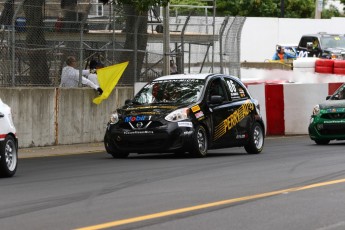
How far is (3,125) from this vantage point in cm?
1536

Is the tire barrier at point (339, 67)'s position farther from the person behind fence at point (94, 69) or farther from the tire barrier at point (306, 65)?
the person behind fence at point (94, 69)

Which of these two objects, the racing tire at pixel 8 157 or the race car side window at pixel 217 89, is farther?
the race car side window at pixel 217 89

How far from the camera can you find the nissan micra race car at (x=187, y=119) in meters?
19.2

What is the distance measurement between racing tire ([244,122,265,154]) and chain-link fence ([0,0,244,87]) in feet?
15.9

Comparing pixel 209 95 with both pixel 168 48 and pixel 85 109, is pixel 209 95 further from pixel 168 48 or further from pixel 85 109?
pixel 168 48

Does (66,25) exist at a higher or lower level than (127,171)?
higher

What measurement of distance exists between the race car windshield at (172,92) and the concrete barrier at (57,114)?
3205 millimetres

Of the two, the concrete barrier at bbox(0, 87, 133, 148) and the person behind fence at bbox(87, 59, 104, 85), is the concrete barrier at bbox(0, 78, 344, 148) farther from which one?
the person behind fence at bbox(87, 59, 104, 85)

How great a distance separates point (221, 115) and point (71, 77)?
17.1ft

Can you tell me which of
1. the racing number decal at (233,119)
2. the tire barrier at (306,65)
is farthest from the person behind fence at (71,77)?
the tire barrier at (306,65)

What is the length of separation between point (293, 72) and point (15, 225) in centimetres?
2963

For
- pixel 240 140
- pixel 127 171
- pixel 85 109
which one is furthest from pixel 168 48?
pixel 127 171

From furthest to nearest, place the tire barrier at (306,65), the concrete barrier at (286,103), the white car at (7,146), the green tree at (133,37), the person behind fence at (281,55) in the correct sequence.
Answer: the person behind fence at (281,55) → the tire barrier at (306,65) → the concrete barrier at (286,103) → the green tree at (133,37) → the white car at (7,146)

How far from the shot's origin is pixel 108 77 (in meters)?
25.4
